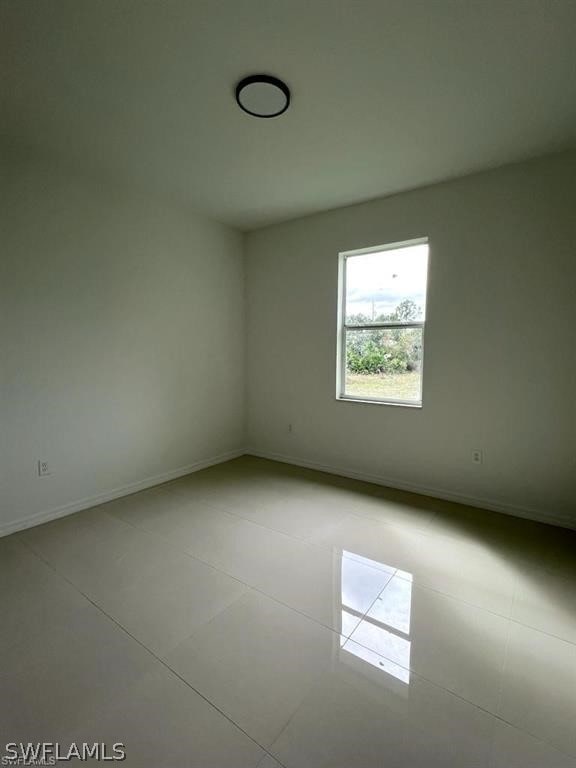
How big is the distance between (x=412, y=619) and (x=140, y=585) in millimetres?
1460

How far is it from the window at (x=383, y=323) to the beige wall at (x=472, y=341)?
12cm

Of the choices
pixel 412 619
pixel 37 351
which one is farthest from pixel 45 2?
pixel 412 619

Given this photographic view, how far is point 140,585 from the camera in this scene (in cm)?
200

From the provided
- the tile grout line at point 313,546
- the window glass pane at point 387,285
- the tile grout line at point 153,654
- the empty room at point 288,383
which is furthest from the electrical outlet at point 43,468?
the window glass pane at point 387,285

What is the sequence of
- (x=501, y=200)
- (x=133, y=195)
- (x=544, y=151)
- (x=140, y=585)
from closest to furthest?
(x=140, y=585) → (x=544, y=151) → (x=501, y=200) → (x=133, y=195)

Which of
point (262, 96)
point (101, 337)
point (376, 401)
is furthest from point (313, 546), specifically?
point (262, 96)

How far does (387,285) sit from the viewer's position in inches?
136

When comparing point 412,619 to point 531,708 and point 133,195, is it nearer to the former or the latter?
point 531,708

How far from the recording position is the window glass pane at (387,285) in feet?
10.8

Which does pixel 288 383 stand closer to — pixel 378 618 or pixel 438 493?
pixel 438 493

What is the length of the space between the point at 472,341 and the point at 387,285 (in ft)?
3.17

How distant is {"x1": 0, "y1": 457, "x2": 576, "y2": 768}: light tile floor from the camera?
121 cm

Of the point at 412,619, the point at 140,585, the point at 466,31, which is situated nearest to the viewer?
the point at 466,31

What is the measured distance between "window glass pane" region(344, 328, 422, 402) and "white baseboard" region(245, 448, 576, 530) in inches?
31.9
